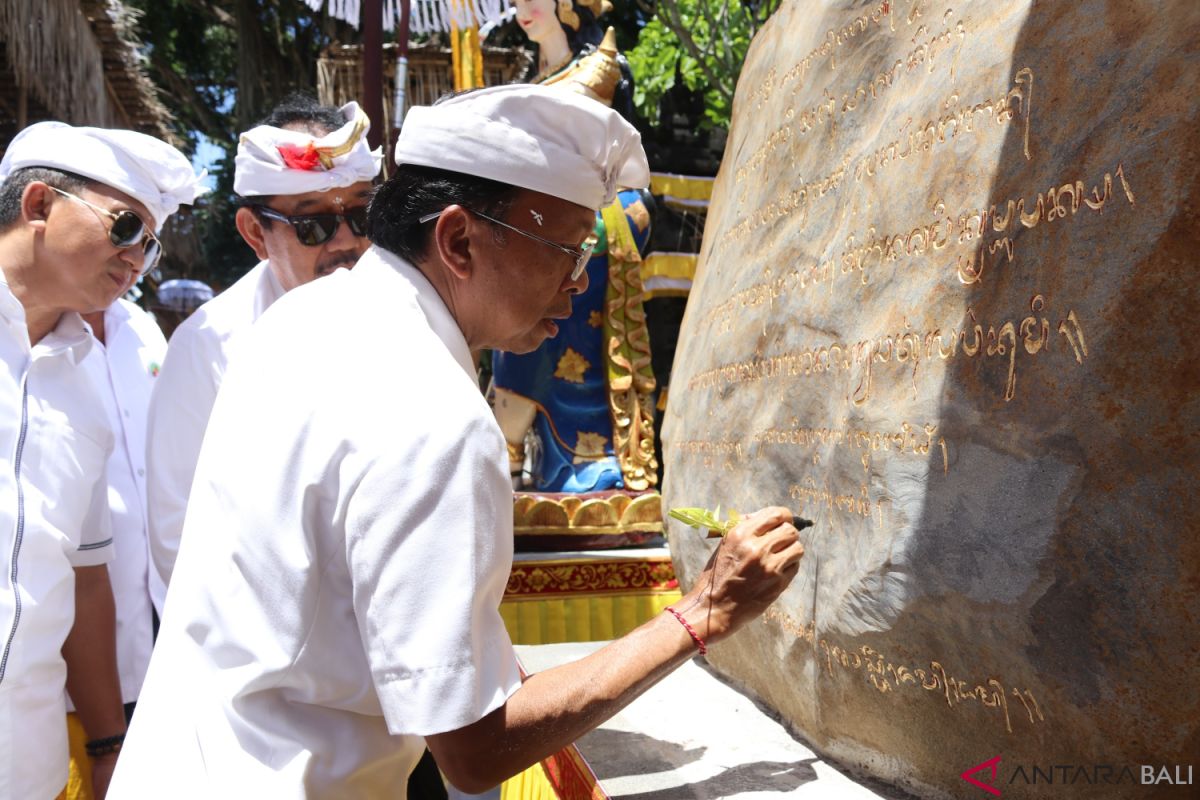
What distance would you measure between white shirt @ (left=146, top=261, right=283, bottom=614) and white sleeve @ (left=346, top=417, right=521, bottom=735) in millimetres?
1475

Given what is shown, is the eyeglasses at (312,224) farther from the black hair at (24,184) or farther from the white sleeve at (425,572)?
the white sleeve at (425,572)

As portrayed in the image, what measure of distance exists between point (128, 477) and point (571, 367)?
100 inches

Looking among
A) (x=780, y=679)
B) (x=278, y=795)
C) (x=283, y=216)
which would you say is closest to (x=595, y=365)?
(x=283, y=216)

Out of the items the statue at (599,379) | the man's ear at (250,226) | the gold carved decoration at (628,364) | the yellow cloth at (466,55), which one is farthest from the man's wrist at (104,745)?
the yellow cloth at (466,55)

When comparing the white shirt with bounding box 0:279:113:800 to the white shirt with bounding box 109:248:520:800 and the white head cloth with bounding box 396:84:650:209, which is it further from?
the white head cloth with bounding box 396:84:650:209

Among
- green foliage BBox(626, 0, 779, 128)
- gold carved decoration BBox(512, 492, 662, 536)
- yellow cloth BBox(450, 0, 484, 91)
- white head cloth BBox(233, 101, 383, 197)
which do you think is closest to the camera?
white head cloth BBox(233, 101, 383, 197)

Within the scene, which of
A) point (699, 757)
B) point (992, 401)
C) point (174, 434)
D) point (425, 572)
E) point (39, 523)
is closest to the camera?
point (425, 572)

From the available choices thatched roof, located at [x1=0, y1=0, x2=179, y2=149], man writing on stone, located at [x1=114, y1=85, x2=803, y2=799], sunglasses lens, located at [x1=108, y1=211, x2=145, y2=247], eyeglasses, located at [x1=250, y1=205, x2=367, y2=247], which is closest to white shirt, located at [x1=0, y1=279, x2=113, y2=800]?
sunglasses lens, located at [x1=108, y1=211, x2=145, y2=247]

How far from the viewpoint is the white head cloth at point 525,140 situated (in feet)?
4.80

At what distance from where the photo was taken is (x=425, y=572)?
1.17m

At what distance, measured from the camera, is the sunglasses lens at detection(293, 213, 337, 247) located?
114 inches

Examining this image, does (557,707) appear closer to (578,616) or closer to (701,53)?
(578,616)

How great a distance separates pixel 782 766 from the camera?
2.31 meters

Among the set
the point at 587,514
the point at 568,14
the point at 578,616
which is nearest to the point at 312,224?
the point at 587,514
